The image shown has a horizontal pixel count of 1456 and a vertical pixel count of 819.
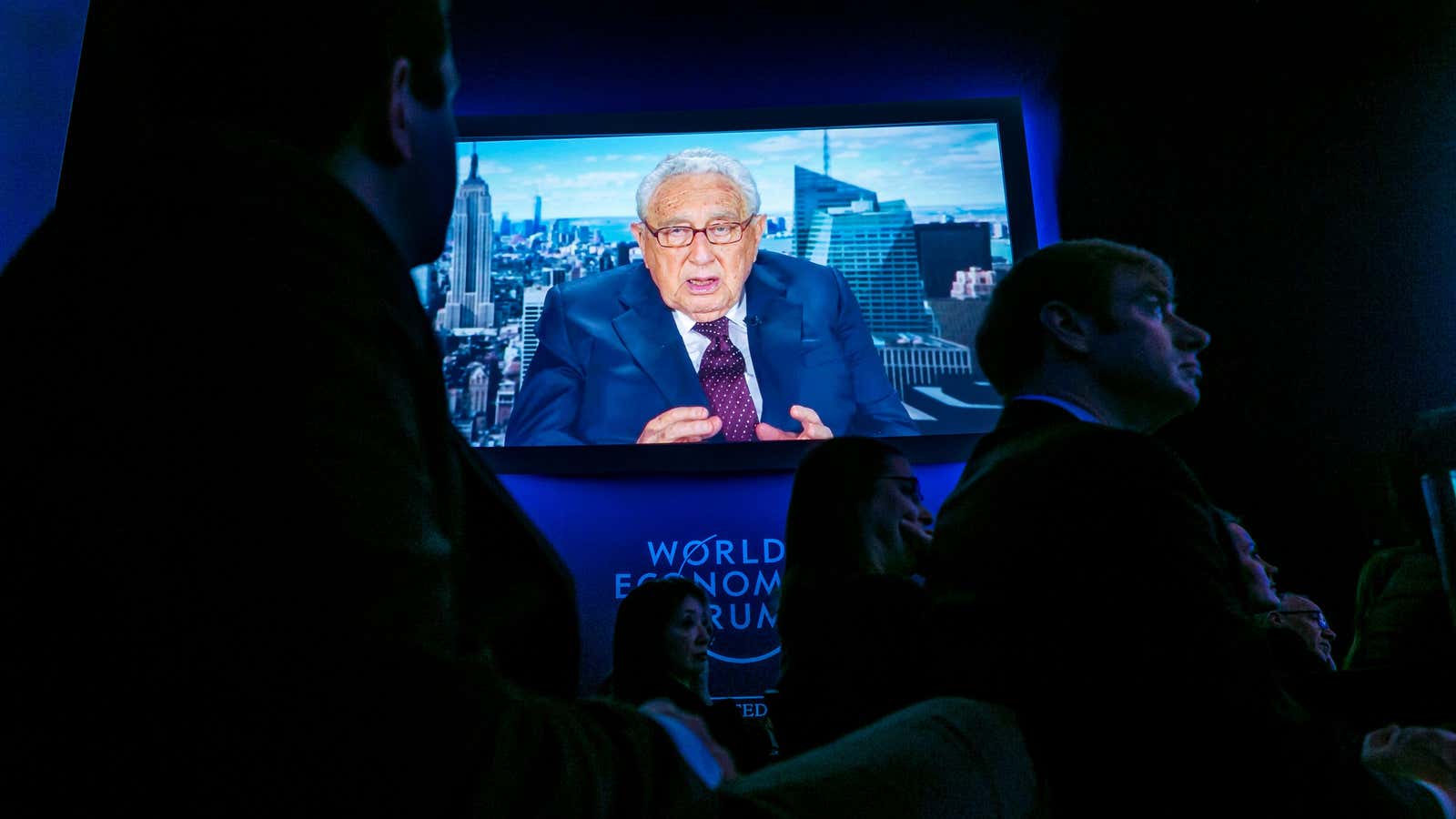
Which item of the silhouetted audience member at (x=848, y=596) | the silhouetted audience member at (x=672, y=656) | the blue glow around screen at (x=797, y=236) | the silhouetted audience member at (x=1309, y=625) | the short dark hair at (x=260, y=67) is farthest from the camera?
the blue glow around screen at (x=797, y=236)

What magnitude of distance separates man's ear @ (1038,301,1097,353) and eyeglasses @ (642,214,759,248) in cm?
325

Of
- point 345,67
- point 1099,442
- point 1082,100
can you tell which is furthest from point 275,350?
point 1082,100

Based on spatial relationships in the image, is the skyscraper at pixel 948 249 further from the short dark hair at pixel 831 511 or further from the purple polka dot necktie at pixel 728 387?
the short dark hair at pixel 831 511

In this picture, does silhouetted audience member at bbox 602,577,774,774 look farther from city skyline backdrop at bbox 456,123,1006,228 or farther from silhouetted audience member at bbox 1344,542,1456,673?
city skyline backdrop at bbox 456,123,1006,228

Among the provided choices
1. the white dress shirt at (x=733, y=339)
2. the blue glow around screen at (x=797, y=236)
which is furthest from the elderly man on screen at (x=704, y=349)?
the blue glow around screen at (x=797, y=236)

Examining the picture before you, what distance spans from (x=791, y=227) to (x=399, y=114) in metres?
4.14

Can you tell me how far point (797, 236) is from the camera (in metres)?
4.81

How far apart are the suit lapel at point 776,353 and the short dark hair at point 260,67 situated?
385 centimetres

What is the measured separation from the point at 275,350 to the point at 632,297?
421 cm

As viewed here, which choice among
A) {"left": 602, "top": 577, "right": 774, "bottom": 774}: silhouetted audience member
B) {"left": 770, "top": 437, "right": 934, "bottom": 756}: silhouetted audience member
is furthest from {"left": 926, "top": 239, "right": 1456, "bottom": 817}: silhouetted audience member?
{"left": 602, "top": 577, "right": 774, "bottom": 774}: silhouetted audience member

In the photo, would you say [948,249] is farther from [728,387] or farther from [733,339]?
[728,387]

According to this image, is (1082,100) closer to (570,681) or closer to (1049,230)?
(1049,230)

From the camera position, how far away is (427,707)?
19.0 inches

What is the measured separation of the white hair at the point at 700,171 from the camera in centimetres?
483
